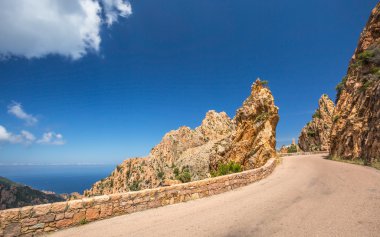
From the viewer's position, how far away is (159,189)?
8766 millimetres

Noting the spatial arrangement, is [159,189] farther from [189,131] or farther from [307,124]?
[189,131]

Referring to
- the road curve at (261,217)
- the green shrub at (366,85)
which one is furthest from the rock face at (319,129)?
the road curve at (261,217)

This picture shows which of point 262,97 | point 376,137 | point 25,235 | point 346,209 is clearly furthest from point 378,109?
point 25,235

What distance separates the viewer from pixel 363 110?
24.0m

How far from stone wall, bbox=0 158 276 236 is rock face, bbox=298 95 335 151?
55066mm

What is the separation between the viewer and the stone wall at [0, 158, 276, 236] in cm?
594

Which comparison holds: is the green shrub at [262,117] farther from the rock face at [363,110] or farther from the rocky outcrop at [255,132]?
the rock face at [363,110]

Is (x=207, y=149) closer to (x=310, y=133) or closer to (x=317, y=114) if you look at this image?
(x=310, y=133)

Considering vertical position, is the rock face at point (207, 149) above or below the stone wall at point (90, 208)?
above

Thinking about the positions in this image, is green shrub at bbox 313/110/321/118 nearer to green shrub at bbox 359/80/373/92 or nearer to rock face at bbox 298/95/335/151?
rock face at bbox 298/95/335/151

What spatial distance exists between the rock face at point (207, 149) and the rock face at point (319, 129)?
68.6 feet

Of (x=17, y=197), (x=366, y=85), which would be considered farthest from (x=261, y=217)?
(x=17, y=197)

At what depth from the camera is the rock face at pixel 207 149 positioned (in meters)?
25.4

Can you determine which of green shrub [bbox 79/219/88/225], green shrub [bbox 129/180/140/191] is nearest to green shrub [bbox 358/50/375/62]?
green shrub [bbox 79/219/88/225]
